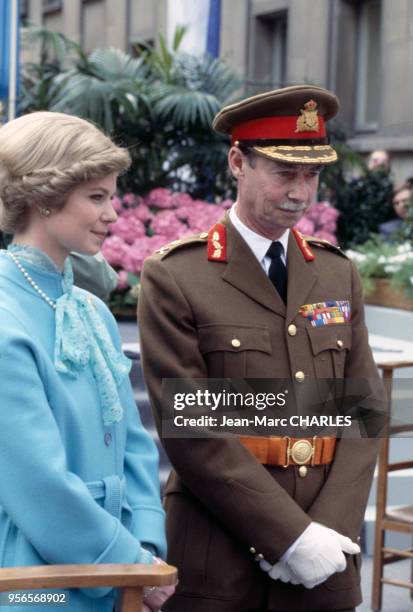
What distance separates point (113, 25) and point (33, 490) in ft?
63.8

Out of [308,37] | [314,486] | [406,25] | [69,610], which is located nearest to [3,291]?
[69,610]

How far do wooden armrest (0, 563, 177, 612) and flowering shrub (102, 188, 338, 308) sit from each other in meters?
4.85

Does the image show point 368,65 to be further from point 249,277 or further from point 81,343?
point 81,343

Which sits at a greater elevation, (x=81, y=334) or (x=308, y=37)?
(x=308, y=37)

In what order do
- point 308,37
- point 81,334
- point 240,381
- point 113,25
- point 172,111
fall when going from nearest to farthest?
point 81,334, point 240,381, point 172,111, point 308,37, point 113,25

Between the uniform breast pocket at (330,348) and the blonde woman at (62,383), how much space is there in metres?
0.52

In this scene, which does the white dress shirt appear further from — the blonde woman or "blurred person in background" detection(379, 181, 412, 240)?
"blurred person in background" detection(379, 181, 412, 240)

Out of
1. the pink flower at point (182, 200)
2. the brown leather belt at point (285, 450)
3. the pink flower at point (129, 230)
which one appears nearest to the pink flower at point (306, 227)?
the pink flower at point (182, 200)

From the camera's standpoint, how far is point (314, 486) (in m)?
2.79

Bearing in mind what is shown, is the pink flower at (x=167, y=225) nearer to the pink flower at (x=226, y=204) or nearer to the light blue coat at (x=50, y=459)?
the pink flower at (x=226, y=204)

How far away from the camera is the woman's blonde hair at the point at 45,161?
2338 millimetres

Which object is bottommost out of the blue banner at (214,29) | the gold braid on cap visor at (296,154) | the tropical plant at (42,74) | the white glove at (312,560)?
the white glove at (312,560)

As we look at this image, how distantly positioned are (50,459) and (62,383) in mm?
172

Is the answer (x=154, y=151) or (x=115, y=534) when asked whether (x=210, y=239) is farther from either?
(x=154, y=151)
